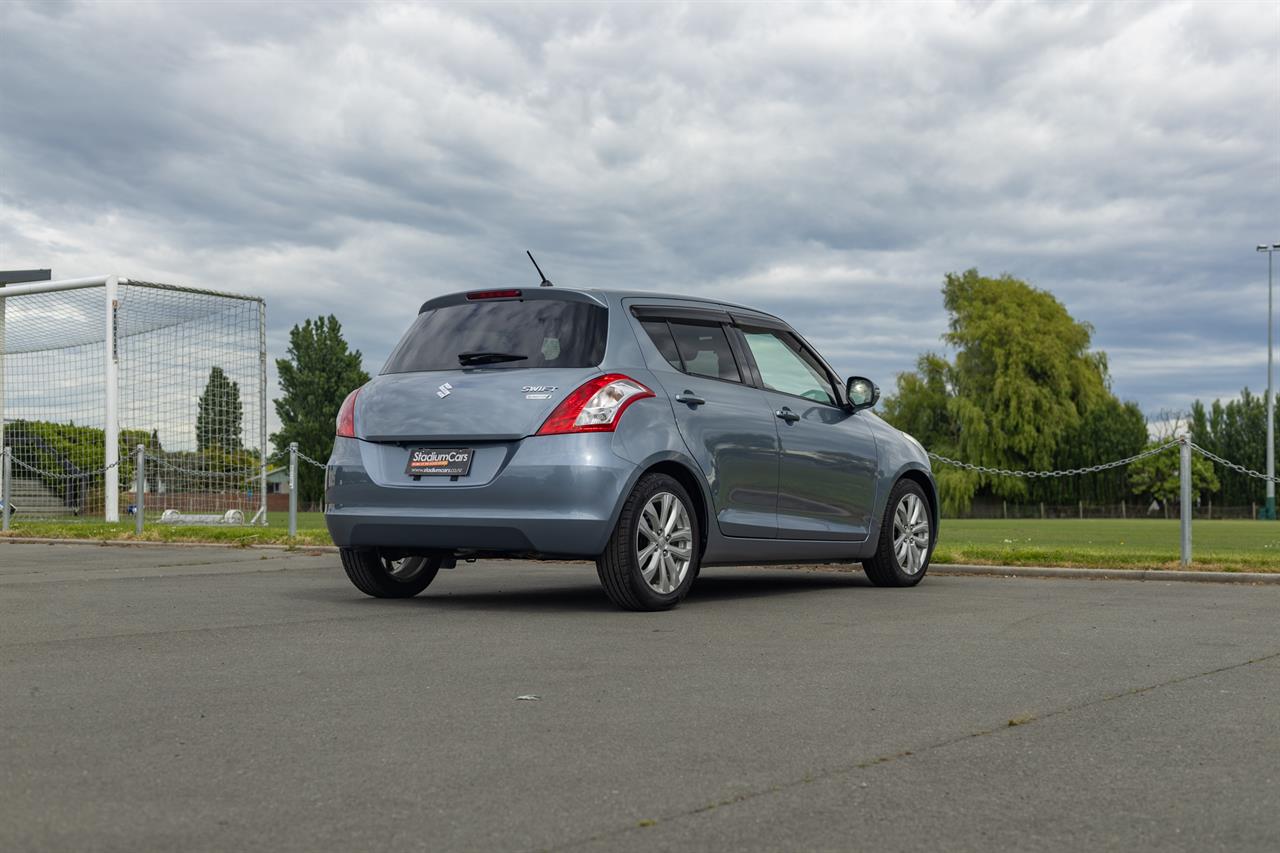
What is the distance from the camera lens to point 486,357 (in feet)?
28.1

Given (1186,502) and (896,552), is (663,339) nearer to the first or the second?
(896,552)

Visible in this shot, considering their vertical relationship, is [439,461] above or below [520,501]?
above

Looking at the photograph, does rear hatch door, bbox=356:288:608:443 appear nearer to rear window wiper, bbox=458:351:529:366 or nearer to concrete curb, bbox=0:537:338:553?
rear window wiper, bbox=458:351:529:366

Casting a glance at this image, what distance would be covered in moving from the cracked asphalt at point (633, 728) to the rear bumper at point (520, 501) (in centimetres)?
45

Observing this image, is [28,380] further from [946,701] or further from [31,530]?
[946,701]

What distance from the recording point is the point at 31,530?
2031 centimetres

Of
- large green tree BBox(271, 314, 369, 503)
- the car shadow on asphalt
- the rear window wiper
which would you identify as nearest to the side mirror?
the car shadow on asphalt

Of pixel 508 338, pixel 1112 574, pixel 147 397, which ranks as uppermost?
pixel 147 397

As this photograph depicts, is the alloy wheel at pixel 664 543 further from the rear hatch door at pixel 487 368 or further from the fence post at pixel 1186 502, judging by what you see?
the fence post at pixel 1186 502

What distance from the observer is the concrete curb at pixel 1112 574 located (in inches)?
447

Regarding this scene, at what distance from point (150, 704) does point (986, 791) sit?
2.84 meters

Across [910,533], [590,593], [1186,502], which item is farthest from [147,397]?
[1186,502]

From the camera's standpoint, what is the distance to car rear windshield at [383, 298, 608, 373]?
8469mm

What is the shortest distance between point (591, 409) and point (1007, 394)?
62.6 m
